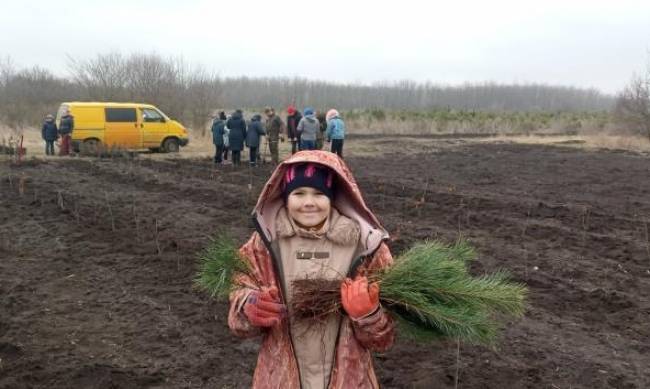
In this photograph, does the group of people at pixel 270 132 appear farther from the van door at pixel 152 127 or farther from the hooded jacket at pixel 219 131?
the van door at pixel 152 127

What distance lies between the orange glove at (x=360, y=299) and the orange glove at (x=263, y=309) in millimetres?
216

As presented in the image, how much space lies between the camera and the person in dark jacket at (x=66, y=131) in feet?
53.8

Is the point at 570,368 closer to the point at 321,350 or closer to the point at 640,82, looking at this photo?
the point at 321,350

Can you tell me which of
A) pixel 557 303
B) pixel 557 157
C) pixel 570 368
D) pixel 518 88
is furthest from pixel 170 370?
pixel 518 88

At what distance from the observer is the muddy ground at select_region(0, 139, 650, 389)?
147 inches

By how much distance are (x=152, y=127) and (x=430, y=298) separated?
56.0 feet

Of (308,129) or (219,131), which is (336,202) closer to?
(308,129)

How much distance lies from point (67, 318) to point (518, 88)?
87421 mm

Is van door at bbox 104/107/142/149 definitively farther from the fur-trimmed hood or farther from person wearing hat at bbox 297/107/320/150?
the fur-trimmed hood

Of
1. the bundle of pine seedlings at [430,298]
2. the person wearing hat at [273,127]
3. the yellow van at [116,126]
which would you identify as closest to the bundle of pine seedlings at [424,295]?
the bundle of pine seedlings at [430,298]

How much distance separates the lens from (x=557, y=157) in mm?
18453

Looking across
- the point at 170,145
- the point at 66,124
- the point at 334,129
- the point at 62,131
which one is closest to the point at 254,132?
the point at 334,129

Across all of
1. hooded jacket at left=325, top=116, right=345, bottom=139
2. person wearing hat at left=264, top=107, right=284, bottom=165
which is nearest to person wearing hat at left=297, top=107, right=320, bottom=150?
hooded jacket at left=325, top=116, right=345, bottom=139

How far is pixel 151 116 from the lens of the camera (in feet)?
58.8
